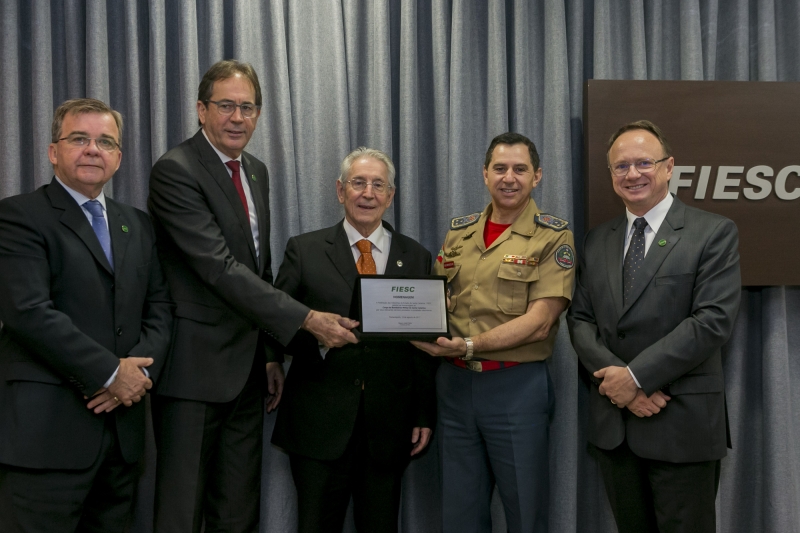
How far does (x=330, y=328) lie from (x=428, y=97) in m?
1.45

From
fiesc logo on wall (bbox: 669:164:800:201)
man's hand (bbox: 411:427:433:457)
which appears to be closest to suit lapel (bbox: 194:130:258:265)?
man's hand (bbox: 411:427:433:457)

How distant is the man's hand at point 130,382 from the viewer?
6.99 ft

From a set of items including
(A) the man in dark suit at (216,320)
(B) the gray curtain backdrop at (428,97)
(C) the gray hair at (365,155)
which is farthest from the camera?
(B) the gray curtain backdrop at (428,97)

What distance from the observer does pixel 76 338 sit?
6.72 feet

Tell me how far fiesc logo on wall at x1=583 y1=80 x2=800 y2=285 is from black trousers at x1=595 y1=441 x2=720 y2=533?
1.13 meters

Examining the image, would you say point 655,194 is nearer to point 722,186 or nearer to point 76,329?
point 722,186

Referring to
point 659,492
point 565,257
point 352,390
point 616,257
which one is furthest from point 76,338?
point 659,492

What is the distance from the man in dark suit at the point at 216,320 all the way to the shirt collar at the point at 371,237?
0.33 metres

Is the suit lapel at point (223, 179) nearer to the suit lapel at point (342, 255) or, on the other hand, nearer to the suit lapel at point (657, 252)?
the suit lapel at point (342, 255)

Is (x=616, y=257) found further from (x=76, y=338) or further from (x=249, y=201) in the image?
(x=76, y=338)

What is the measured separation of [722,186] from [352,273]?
1759mm

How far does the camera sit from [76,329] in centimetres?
207

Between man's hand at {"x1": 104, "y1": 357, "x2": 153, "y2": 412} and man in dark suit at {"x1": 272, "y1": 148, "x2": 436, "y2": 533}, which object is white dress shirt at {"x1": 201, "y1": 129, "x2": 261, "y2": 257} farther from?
man's hand at {"x1": 104, "y1": 357, "x2": 153, "y2": 412}

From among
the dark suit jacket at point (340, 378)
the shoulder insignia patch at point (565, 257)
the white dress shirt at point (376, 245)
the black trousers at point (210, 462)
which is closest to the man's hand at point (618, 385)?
the shoulder insignia patch at point (565, 257)
